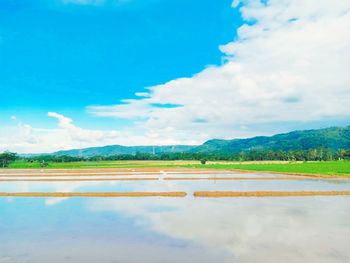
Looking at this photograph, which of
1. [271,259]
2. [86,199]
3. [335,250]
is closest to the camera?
[271,259]

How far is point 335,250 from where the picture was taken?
38.2 feet

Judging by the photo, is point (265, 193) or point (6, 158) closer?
point (265, 193)

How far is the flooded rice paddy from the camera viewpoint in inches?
444

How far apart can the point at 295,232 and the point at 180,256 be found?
5.65m

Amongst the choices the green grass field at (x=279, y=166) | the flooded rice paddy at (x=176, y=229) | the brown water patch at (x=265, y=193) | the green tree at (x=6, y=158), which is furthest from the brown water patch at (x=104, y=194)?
A: the green tree at (x=6, y=158)

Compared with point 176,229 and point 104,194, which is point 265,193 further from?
point 104,194

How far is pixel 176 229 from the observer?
14.7 metres

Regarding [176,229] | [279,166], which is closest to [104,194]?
[176,229]

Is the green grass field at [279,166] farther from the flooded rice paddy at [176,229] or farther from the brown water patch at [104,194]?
the brown water patch at [104,194]

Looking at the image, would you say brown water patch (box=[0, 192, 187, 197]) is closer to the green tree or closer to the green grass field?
the green grass field

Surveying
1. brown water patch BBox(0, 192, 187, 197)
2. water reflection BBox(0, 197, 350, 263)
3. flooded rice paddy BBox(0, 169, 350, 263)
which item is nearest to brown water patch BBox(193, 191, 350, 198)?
flooded rice paddy BBox(0, 169, 350, 263)

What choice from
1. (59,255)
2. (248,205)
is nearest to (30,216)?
(59,255)

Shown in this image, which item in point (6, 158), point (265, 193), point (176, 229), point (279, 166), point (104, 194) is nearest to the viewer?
point (176, 229)

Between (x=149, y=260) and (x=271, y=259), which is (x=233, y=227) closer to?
(x=271, y=259)
